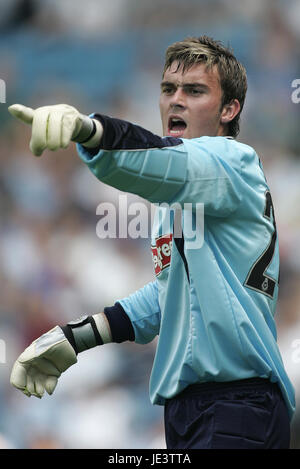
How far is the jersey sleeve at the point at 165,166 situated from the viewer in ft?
4.42

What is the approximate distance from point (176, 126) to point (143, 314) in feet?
1.74

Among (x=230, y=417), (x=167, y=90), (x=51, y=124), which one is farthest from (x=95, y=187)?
(x=51, y=124)

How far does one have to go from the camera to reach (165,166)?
1391mm

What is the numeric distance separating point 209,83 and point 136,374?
6.06 ft

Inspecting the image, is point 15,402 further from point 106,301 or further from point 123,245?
point 123,245

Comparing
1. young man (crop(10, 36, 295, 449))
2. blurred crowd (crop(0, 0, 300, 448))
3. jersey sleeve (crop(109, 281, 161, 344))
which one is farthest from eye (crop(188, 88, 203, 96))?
blurred crowd (crop(0, 0, 300, 448))

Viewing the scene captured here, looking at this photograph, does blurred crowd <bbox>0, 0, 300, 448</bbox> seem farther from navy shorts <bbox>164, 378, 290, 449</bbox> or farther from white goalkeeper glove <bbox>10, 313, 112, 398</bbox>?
navy shorts <bbox>164, 378, 290, 449</bbox>

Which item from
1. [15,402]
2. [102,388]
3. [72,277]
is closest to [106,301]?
[72,277]

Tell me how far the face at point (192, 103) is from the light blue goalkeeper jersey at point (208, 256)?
233mm

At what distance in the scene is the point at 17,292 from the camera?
358 centimetres

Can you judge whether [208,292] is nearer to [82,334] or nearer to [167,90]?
[82,334]
